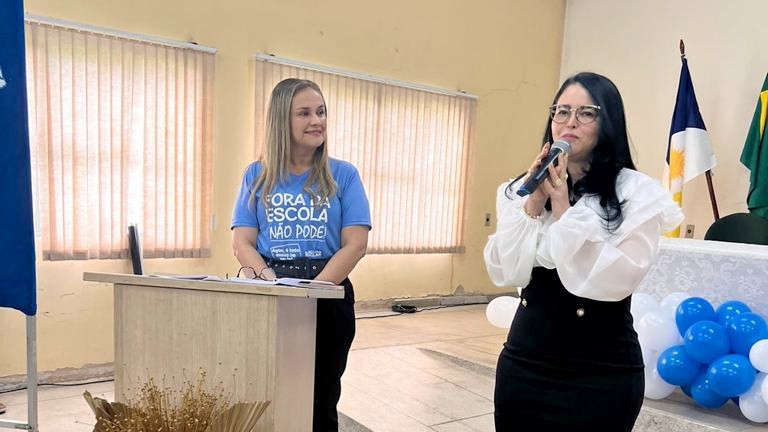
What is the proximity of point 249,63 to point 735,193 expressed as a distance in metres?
3.91

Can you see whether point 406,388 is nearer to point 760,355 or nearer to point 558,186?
point 760,355

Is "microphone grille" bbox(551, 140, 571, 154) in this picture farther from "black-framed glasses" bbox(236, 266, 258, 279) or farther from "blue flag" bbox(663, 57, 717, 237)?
"blue flag" bbox(663, 57, 717, 237)

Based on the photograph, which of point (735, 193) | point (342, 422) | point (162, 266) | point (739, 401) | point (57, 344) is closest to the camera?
point (739, 401)

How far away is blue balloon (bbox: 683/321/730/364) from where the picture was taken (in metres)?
2.37

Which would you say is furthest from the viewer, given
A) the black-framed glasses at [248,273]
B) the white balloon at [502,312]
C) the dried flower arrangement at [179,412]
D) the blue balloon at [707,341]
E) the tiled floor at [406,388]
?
the white balloon at [502,312]

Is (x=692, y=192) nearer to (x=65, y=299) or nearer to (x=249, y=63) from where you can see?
(x=249, y=63)

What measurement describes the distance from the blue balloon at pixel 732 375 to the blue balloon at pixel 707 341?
0.14ft

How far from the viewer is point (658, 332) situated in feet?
8.46

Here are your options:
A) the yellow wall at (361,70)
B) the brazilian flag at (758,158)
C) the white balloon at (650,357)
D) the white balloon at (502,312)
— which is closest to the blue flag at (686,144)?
the brazilian flag at (758,158)

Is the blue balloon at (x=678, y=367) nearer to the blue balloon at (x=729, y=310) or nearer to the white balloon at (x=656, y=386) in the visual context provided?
the white balloon at (x=656, y=386)

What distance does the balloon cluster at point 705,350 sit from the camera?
91.0 inches

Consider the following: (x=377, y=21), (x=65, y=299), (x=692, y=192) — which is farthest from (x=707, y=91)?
(x=65, y=299)

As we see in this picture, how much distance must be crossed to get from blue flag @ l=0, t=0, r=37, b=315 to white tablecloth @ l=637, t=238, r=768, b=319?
2725 mm

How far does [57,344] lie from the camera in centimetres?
344
